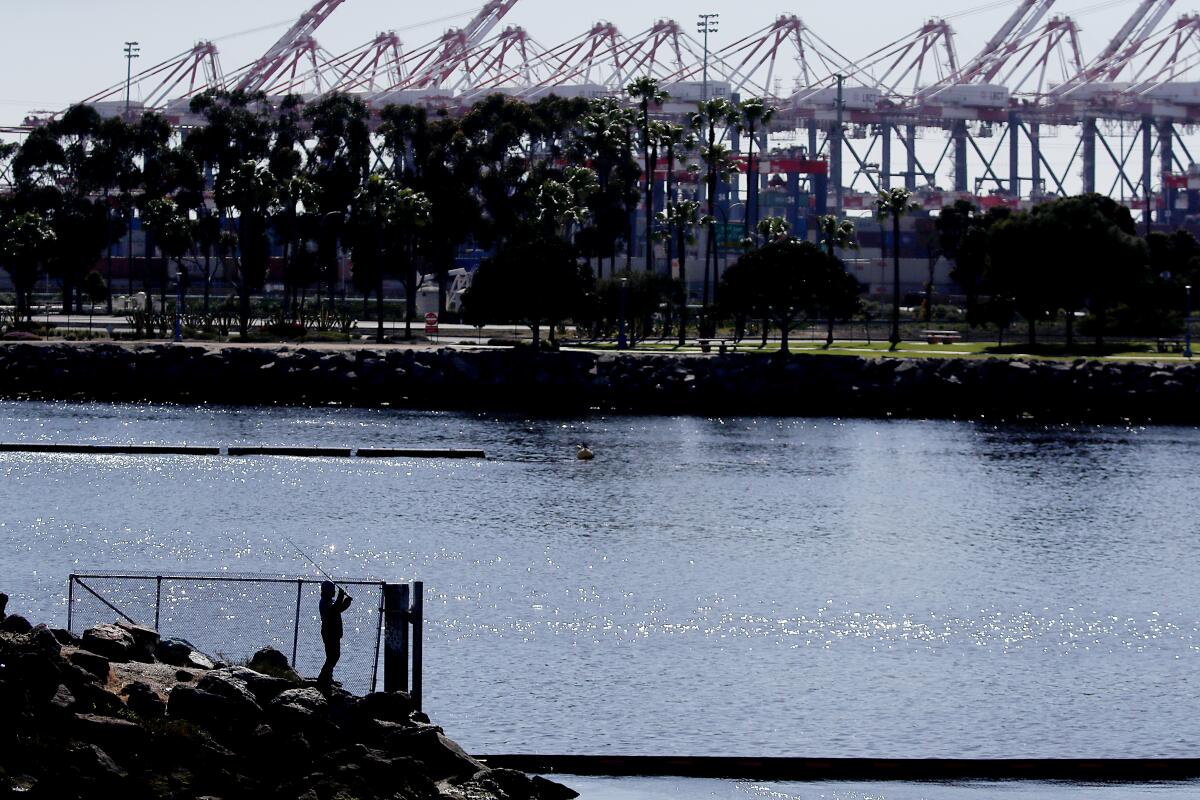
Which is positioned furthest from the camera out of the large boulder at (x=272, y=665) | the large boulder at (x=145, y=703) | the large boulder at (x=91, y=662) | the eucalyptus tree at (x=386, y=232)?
the eucalyptus tree at (x=386, y=232)

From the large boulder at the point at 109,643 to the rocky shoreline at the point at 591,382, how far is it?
65.5 metres

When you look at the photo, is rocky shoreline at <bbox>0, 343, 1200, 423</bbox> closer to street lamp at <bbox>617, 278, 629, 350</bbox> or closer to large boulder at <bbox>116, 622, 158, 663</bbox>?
street lamp at <bbox>617, 278, 629, 350</bbox>

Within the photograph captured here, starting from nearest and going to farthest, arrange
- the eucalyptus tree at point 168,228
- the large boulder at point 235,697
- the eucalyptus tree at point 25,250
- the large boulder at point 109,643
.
Answer: the large boulder at point 235,697 < the large boulder at point 109,643 < the eucalyptus tree at point 25,250 < the eucalyptus tree at point 168,228

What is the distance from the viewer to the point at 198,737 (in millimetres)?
21578

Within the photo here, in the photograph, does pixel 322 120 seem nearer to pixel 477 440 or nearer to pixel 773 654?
pixel 477 440

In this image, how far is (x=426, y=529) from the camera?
50.2 meters

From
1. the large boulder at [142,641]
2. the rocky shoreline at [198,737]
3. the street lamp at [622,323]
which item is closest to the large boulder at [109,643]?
the rocky shoreline at [198,737]

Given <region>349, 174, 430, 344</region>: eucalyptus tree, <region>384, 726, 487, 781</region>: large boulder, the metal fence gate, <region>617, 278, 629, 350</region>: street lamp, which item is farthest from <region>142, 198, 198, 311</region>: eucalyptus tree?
<region>384, 726, 487, 781</region>: large boulder

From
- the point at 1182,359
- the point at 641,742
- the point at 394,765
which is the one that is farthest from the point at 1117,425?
the point at 394,765

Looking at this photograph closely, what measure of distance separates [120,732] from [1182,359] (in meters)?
86.9

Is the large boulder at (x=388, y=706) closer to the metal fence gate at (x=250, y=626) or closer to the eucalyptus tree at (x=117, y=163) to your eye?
the metal fence gate at (x=250, y=626)

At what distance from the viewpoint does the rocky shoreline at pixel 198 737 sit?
68.4ft

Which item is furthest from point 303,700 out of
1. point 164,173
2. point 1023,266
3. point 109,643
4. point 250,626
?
point 164,173

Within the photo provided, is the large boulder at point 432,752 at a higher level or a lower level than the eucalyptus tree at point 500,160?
lower
